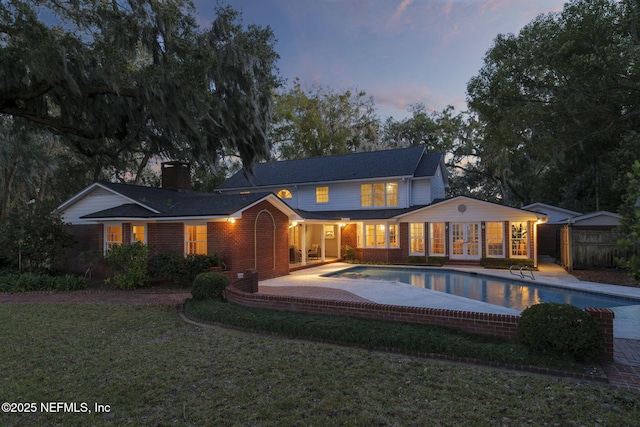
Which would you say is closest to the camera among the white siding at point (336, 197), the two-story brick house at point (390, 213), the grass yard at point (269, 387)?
the grass yard at point (269, 387)

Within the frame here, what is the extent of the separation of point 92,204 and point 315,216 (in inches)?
409

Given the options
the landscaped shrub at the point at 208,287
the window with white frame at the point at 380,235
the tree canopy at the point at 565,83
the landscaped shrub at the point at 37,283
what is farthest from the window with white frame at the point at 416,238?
the landscaped shrub at the point at 37,283

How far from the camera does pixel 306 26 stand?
53.3 ft

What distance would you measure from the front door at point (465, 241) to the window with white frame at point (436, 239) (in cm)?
45

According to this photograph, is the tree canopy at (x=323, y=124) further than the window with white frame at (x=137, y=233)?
Yes

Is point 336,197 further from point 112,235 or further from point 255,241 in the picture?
point 112,235

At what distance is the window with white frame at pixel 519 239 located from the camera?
17953 mm

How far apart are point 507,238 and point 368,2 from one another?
1245 cm

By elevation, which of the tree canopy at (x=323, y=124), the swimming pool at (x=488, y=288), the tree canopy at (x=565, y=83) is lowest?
the swimming pool at (x=488, y=288)

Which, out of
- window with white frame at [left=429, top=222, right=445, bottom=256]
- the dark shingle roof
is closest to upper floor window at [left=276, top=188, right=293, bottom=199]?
the dark shingle roof

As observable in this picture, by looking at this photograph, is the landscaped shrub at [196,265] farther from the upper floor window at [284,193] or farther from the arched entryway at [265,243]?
the upper floor window at [284,193]

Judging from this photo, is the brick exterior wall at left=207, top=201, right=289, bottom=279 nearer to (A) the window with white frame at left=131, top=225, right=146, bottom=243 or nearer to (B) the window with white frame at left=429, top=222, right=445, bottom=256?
(A) the window with white frame at left=131, top=225, right=146, bottom=243

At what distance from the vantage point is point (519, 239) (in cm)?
1803

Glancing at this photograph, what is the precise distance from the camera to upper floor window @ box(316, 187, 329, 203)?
23.1 m
